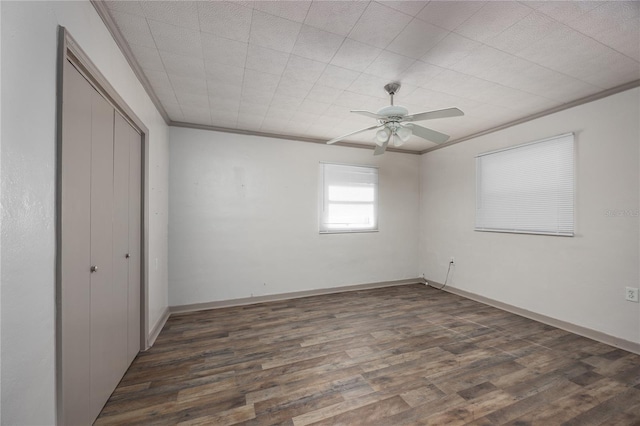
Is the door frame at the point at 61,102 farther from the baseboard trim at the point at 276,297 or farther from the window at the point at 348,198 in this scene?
the window at the point at 348,198

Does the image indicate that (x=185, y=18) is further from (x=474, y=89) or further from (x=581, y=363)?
(x=581, y=363)

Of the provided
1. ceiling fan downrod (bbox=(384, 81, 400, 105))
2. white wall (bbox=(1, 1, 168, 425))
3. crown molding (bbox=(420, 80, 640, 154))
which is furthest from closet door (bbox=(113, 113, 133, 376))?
crown molding (bbox=(420, 80, 640, 154))

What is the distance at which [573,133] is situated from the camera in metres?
2.89

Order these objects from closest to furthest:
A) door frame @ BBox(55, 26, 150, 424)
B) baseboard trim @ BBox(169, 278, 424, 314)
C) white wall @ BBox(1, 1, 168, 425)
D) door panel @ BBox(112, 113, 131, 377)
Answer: white wall @ BBox(1, 1, 168, 425) < door frame @ BBox(55, 26, 150, 424) < door panel @ BBox(112, 113, 131, 377) < baseboard trim @ BBox(169, 278, 424, 314)

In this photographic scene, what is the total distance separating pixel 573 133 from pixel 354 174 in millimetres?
2785

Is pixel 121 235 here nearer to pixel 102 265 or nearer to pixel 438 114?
pixel 102 265

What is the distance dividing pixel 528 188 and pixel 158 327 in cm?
483

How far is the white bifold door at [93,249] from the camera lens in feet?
4.10

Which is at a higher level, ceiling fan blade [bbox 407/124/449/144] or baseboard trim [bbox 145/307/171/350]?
ceiling fan blade [bbox 407/124/449/144]

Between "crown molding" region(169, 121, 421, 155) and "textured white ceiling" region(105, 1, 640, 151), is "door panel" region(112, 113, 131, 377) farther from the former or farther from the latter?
"crown molding" region(169, 121, 421, 155)

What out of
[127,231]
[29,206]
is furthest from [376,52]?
[127,231]

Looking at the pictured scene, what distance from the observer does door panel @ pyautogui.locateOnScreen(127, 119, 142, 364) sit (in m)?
2.18

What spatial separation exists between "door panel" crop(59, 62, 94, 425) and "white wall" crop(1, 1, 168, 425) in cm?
9

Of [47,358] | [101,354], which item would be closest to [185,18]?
[47,358]
